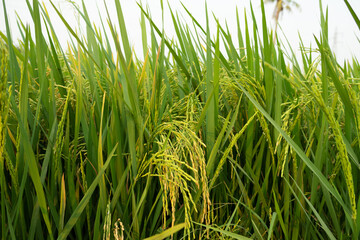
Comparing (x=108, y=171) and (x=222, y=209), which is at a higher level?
(x=108, y=171)

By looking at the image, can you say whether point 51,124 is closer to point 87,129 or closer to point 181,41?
point 87,129

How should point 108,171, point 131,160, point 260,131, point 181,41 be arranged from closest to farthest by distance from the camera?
point 131,160 < point 108,171 < point 260,131 < point 181,41

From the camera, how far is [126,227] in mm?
922

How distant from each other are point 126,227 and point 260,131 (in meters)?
0.52

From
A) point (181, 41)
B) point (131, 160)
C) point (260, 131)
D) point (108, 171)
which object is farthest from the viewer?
point (181, 41)

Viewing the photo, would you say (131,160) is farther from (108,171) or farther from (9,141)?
(9,141)

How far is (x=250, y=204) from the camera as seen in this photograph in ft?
3.26

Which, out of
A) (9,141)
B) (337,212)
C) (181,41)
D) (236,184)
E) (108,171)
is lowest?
(337,212)

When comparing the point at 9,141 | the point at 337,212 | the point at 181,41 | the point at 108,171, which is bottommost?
the point at 337,212

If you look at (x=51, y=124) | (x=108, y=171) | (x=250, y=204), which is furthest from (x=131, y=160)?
(x=250, y=204)

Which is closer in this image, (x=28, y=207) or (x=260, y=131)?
(x=28, y=207)

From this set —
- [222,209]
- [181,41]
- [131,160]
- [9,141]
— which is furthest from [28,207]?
[181,41]

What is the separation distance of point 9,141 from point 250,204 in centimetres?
72

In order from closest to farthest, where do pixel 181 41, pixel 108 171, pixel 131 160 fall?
pixel 131 160 → pixel 108 171 → pixel 181 41
